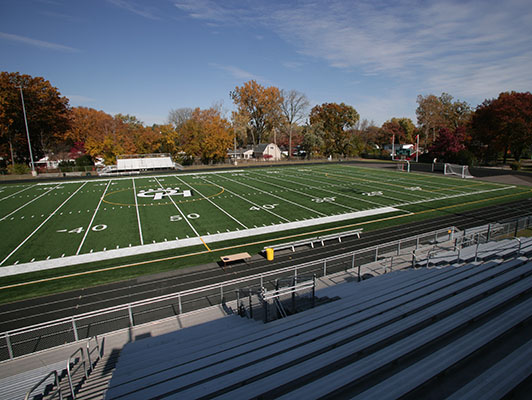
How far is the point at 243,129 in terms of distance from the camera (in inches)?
3324

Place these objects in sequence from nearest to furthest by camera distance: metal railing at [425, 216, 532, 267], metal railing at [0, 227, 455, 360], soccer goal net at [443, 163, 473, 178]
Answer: metal railing at [0, 227, 455, 360]
metal railing at [425, 216, 532, 267]
soccer goal net at [443, 163, 473, 178]

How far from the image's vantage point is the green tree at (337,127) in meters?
76.9

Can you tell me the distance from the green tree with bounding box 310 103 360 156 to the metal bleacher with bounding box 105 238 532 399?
238 feet

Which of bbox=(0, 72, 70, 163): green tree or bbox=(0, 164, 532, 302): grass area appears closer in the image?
bbox=(0, 164, 532, 302): grass area

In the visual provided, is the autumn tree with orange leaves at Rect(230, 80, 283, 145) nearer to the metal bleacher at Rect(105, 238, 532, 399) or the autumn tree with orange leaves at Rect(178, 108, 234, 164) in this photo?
the autumn tree with orange leaves at Rect(178, 108, 234, 164)

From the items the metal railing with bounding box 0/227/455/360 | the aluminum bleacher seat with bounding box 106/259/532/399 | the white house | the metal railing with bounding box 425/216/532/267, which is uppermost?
the white house

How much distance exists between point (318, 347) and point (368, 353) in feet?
2.43

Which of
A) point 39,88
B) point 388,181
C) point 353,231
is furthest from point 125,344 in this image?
point 39,88

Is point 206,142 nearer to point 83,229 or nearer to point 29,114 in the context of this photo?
point 29,114

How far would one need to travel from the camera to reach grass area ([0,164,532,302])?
14672 mm

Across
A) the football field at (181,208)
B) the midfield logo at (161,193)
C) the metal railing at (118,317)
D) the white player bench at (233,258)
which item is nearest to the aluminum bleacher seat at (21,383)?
the metal railing at (118,317)

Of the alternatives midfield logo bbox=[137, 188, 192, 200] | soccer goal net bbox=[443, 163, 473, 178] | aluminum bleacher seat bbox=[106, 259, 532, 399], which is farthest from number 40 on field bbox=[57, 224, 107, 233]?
soccer goal net bbox=[443, 163, 473, 178]

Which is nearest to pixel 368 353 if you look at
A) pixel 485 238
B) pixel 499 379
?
pixel 499 379

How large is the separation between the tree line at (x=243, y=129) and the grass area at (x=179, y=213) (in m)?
18.8
